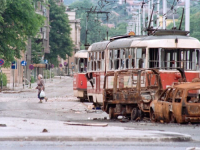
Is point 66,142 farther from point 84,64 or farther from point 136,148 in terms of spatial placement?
point 84,64

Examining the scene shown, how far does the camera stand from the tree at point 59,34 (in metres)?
124

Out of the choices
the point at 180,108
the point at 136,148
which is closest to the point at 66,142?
the point at 136,148

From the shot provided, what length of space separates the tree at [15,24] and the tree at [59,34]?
67.6 m

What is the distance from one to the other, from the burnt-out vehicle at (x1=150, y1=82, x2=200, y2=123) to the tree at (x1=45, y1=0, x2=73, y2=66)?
102 m

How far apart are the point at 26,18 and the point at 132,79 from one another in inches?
1216

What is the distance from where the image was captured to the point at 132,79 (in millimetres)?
24156

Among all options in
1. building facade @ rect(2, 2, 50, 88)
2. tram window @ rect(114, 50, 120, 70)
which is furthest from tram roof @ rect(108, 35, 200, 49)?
building facade @ rect(2, 2, 50, 88)

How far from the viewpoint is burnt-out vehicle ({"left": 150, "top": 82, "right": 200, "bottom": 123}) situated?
19234 millimetres

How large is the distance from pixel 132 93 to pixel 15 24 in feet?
110

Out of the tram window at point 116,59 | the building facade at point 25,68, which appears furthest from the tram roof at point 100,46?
the building facade at point 25,68

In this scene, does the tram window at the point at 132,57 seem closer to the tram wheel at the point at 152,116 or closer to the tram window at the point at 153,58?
the tram window at the point at 153,58

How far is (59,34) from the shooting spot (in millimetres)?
123938

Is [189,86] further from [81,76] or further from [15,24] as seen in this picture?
[15,24]

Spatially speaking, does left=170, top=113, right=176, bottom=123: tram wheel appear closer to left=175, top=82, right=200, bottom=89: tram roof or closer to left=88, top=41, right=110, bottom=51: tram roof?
left=175, top=82, right=200, bottom=89: tram roof
